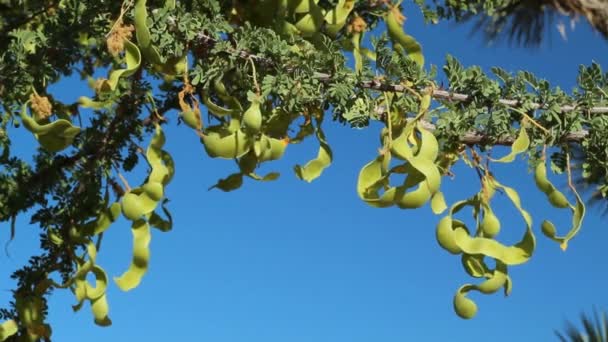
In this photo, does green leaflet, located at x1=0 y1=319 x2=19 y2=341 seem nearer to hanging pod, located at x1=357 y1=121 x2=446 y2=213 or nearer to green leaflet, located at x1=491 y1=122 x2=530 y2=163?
hanging pod, located at x1=357 y1=121 x2=446 y2=213

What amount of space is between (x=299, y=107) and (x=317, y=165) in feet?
0.36

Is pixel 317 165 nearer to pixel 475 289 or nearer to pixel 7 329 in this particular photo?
pixel 475 289

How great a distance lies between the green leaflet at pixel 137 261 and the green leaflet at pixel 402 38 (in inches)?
21.7

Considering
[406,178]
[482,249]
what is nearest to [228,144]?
[406,178]

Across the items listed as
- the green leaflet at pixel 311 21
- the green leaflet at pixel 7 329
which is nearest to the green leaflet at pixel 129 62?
the green leaflet at pixel 311 21

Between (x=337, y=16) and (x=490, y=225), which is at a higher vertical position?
(x=337, y=16)

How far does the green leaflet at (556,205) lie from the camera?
4.89 feet

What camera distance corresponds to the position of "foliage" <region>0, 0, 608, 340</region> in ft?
4.88

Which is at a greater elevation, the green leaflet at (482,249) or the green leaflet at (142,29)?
the green leaflet at (142,29)

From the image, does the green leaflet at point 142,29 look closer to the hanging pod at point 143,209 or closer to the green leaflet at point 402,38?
the hanging pod at point 143,209

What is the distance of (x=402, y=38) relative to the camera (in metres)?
1.62

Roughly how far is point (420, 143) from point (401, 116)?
12 cm

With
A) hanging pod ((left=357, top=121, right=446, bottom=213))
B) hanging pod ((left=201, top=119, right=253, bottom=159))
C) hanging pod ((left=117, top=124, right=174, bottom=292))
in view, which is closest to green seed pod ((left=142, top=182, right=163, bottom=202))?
hanging pod ((left=117, top=124, right=174, bottom=292))

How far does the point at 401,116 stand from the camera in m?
1.67
